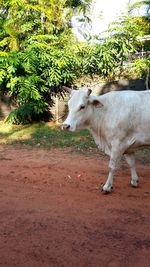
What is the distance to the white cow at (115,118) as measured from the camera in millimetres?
4969

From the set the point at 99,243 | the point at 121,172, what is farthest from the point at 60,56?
the point at 99,243

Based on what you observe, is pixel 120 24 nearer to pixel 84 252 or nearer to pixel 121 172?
pixel 121 172

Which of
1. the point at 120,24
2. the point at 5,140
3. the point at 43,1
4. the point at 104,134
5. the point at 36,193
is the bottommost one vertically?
the point at 5,140

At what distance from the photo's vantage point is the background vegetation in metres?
10.5

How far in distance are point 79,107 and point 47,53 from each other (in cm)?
628

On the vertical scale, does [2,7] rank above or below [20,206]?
above

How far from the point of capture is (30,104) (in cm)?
1073

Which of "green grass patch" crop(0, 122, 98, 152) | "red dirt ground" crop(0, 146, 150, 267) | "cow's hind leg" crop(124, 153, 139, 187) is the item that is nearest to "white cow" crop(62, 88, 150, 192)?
"cow's hind leg" crop(124, 153, 139, 187)

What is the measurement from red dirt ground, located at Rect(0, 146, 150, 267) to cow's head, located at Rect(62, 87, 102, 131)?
1.00 m

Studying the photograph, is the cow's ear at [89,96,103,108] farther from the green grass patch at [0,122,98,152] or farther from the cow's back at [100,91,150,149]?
the green grass patch at [0,122,98,152]

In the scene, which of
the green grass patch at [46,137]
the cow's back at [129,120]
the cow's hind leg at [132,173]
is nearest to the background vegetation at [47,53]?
the green grass patch at [46,137]

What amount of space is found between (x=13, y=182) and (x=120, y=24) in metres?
7.41

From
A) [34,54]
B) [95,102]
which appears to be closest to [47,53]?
[34,54]

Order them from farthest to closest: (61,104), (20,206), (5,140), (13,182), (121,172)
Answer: (61,104), (5,140), (121,172), (13,182), (20,206)
